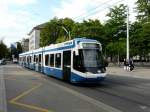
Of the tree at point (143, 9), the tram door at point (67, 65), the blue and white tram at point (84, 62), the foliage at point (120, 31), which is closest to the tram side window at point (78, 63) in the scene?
the blue and white tram at point (84, 62)

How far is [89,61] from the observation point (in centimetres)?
2391

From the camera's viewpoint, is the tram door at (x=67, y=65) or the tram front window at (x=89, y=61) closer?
the tram front window at (x=89, y=61)

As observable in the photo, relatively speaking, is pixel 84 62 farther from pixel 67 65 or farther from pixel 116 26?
pixel 116 26

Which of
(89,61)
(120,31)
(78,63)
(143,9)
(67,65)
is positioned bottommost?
(67,65)

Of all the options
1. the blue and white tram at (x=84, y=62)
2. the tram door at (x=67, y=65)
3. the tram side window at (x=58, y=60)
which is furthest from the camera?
the tram side window at (x=58, y=60)

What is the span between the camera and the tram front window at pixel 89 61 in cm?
2372

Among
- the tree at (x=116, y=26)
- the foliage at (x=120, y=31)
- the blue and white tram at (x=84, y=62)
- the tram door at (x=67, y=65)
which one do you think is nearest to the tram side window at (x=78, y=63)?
the blue and white tram at (x=84, y=62)

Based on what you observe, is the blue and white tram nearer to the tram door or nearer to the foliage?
the tram door

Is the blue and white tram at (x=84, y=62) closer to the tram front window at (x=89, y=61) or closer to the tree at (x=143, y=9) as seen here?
the tram front window at (x=89, y=61)

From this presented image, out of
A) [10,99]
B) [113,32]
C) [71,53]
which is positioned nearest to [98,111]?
[10,99]

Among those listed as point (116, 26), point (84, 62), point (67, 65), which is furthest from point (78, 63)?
point (116, 26)

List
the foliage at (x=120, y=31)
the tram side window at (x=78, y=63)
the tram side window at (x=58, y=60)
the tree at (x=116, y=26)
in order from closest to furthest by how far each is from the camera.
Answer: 1. the tram side window at (x=78, y=63)
2. the tram side window at (x=58, y=60)
3. the foliage at (x=120, y=31)
4. the tree at (x=116, y=26)

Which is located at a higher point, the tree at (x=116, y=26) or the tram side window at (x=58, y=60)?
the tree at (x=116, y=26)

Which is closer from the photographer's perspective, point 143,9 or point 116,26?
point 143,9
